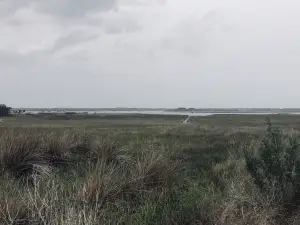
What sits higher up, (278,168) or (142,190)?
(278,168)

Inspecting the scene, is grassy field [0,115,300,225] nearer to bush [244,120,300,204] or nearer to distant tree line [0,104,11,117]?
bush [244,120,300,204]

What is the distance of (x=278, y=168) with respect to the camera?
348 inches

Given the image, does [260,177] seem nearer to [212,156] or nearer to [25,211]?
[25,211]

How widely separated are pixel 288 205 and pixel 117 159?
16.3 feet

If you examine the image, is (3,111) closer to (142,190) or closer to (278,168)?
(142,190)

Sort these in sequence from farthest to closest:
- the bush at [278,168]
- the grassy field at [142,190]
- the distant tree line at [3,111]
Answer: the distant tree line at [3,111] → the bush at [278,168] → the grassy field at [142,190]

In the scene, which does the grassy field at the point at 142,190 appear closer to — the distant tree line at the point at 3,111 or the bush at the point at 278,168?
the bush at the point at 278,168

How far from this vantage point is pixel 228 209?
664cm

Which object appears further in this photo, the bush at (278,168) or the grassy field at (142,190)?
the bush at (278,168)

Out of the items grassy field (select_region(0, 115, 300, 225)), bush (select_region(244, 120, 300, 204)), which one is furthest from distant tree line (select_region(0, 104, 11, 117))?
bush (select_region(244, 120, 300, 204))

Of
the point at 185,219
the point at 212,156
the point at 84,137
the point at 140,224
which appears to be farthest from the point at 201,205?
the point at 212,156

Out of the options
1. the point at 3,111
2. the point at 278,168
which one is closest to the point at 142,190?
the point at 278,168

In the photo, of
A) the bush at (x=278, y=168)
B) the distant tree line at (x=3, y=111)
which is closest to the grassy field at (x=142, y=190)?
the bush at (x=278, y=168)

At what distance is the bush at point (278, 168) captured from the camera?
8.59 meters
